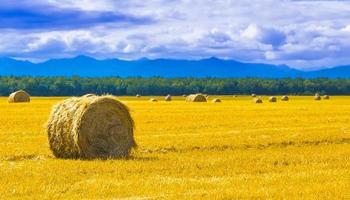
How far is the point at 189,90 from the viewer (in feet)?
461

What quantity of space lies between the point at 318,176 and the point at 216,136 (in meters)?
9.71

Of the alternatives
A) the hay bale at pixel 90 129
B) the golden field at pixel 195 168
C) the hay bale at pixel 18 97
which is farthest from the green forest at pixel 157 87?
the hay bale at pixel 90 129

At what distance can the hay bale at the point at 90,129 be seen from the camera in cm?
1769

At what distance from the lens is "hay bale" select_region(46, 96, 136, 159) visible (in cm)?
1769

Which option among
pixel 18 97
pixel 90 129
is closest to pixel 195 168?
pixel 90 129

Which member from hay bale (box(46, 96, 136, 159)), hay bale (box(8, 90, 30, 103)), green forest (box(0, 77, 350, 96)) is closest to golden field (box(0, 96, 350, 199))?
hay bale (box(46, 96, 136, 159))

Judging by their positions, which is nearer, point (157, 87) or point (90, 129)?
point (90, 129)

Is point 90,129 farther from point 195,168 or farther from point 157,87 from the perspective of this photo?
point 157,87

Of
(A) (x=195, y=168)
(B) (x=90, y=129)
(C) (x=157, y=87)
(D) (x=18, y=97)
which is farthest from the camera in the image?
(C) (x=157, y=87)

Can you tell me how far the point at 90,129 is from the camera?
59.8 ft

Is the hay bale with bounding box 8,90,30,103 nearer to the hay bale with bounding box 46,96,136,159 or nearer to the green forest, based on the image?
the hay bale with bounding box 46,96,136,159

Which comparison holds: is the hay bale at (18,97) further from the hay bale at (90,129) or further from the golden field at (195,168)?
the hay bale at (90,129)

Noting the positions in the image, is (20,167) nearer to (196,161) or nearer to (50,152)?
(50,152)

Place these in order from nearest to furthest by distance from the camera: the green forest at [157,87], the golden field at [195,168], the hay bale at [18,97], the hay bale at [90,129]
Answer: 1. the golden field at [195,168]
2. the hay bale at [90,129]
3. the hay bale at [18,97]
4. the green forest at [157,87]
